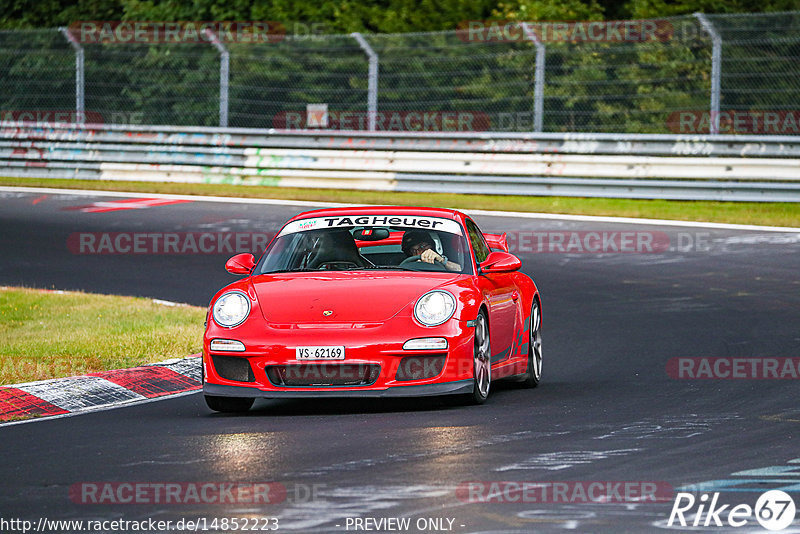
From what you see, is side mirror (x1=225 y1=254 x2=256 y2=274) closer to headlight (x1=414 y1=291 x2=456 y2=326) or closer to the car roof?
the car roof

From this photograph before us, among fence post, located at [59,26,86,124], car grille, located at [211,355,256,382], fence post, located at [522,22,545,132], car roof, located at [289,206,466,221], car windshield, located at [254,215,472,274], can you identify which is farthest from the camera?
fence post, located at [59,26,86,124]

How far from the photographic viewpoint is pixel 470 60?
77.9ft

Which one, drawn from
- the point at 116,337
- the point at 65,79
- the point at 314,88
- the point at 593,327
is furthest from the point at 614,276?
the point at 65,79

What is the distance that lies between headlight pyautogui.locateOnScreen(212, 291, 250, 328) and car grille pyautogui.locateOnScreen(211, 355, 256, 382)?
0.21 meters

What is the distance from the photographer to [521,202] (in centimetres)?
2298

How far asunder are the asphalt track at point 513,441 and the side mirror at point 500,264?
825 millimetres

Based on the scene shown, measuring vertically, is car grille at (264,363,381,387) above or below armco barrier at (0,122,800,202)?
below

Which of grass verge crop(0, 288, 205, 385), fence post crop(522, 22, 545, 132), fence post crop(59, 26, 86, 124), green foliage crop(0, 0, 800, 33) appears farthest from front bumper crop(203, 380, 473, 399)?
green foliage crop(0, 0, 800, 33)

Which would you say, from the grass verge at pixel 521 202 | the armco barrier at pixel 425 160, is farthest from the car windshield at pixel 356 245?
the armco barrier at pixel 425 160

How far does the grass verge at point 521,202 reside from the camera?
20.6 meters

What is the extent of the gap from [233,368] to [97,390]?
4.73 feet

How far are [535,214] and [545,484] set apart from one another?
14967 mm

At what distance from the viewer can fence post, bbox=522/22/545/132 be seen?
22281mm

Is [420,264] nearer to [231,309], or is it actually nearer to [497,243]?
[231,309]
